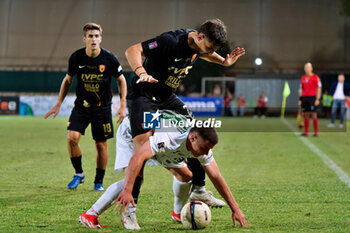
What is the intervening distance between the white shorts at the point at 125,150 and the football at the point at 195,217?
17.2 inches

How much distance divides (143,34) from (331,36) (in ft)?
43.5

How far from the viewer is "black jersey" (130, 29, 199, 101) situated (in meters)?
5.74

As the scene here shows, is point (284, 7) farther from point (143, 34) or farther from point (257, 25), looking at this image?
point (143, 34)

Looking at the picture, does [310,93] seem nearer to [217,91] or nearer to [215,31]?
[215,31]

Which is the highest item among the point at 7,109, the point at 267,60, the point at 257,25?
the point at 257,25

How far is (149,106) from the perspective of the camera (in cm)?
604

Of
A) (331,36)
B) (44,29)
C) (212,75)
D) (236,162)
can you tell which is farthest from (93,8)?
(236,162)

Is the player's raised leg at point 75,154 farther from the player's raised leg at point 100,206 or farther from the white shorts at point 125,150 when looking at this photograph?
the player's raised leg at point 100,206

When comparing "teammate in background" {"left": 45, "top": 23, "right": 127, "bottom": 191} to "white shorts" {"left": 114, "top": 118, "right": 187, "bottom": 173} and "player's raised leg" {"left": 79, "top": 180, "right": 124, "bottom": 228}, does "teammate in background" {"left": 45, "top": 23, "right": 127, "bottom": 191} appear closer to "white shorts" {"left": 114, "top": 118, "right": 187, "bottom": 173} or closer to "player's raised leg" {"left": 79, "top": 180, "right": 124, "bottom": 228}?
"white shorts" {"left": 114, "top": 118, "right": 187, "bottom": 173}

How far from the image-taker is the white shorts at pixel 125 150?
5.57 m

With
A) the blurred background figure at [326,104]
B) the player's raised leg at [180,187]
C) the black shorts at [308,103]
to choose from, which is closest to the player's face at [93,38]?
the player's raised leg at [180,187]

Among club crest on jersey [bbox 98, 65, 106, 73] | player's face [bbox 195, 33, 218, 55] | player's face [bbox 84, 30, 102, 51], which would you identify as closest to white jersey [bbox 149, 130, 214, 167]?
player's face [bbox 195, 33, 218, 55]

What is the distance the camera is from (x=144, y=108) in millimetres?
6000

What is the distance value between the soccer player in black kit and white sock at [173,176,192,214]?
0.08 m
